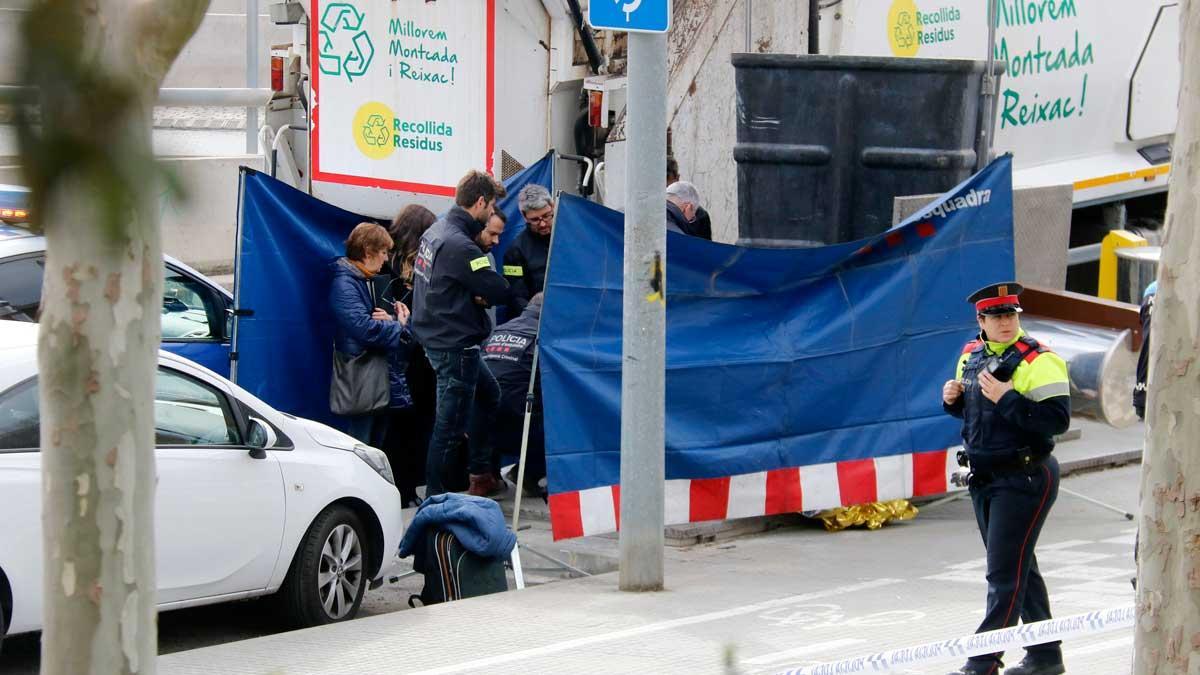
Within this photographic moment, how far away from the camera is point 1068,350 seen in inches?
382

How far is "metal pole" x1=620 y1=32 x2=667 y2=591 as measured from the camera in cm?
763

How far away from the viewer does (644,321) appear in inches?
303

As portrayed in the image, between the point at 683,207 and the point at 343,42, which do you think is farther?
the point at 343,42

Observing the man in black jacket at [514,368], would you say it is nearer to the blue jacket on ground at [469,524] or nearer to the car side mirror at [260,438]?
the blue jacket on ground at [469,524]

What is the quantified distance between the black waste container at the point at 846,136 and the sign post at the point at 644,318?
3240mm

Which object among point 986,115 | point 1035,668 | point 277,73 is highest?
point 277,73

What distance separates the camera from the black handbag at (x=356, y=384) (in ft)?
30.8

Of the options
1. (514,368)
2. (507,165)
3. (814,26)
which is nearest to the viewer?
(514,368)

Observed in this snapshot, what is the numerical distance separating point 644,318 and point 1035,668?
8.59ft

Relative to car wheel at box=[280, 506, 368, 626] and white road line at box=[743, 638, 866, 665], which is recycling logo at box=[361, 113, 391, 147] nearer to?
car wheel at box=[280, 506, 368, 626]

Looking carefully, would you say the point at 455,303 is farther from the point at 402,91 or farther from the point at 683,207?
the point at 402,91

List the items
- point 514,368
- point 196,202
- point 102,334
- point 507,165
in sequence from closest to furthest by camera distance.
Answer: point 196,202 < point 102,334 < point 514,368 < point 507,165

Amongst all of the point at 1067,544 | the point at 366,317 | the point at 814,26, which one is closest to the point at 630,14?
the point at 366,317

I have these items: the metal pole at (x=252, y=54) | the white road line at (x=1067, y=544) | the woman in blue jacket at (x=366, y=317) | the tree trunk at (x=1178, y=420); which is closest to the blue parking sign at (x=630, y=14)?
the woman in blue jacket at (x=366, y=317)
